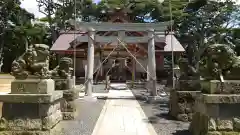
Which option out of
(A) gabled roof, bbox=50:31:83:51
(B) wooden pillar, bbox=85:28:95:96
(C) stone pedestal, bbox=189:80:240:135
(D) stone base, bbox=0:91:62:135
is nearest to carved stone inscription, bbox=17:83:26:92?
(D) stone base, bbox=0:91:62:135

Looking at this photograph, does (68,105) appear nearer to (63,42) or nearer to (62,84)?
(62,84)

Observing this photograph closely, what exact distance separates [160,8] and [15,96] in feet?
101

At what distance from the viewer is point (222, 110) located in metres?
5.51

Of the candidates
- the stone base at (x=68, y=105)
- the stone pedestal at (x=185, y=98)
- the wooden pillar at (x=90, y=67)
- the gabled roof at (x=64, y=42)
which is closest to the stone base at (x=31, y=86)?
the stone base at (x=68, y=105)

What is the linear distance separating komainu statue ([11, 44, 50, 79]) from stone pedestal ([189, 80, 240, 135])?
333cm

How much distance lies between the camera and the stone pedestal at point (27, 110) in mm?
5637

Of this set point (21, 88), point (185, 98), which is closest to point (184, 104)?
point (185, 98)

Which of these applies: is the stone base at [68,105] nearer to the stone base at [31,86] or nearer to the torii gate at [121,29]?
the stone base at [31,86]

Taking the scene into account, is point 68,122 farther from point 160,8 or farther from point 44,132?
point 160,8

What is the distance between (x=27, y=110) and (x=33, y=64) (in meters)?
1.04

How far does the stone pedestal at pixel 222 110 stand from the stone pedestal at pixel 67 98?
446 cm

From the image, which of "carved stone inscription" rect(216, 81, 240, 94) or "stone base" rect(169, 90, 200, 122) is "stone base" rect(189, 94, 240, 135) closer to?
"carved stone inscription" rect(216, 81, 240, 94)

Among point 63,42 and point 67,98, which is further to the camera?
point 63,42

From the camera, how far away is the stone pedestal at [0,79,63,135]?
564cm
